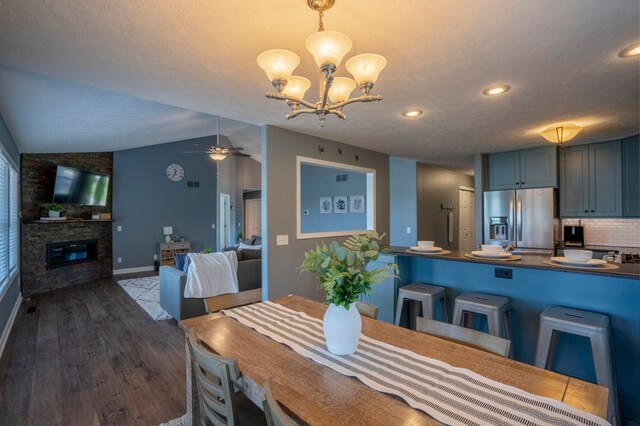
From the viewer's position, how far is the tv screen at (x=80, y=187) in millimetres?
5828

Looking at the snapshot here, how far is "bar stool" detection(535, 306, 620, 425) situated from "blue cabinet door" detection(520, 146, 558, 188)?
3121 millimetres

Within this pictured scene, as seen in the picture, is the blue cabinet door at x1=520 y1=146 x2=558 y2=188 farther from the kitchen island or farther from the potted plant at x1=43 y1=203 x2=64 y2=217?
the potted plant at x1=43 y1=203 x2=64 y2=217

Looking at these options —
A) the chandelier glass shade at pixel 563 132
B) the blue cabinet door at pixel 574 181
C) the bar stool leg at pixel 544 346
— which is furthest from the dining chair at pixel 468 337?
the blue cabinet door at pixel 574 181

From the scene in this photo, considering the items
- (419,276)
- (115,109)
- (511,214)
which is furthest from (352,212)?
(115,109)

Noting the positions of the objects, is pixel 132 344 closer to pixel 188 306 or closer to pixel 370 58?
pixel 188 306

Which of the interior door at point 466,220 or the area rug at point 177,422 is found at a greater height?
the interior door at point 466,220

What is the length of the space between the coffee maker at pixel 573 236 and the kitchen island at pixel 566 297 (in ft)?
9.62

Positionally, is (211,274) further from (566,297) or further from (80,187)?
(80,187)

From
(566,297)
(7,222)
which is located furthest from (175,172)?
(566,297)

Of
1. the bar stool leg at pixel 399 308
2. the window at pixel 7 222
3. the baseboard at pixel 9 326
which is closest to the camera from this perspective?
the bar stool leg at pixel 399 308

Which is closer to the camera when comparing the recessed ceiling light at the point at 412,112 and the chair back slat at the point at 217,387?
the chair back slat at the point at 217,387

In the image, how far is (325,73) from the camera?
1.44 metres

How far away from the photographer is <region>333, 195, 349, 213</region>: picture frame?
7016 mm

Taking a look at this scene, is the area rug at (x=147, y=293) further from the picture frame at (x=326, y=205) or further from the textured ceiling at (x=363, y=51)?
the picture frame at (x=326, y=205)
